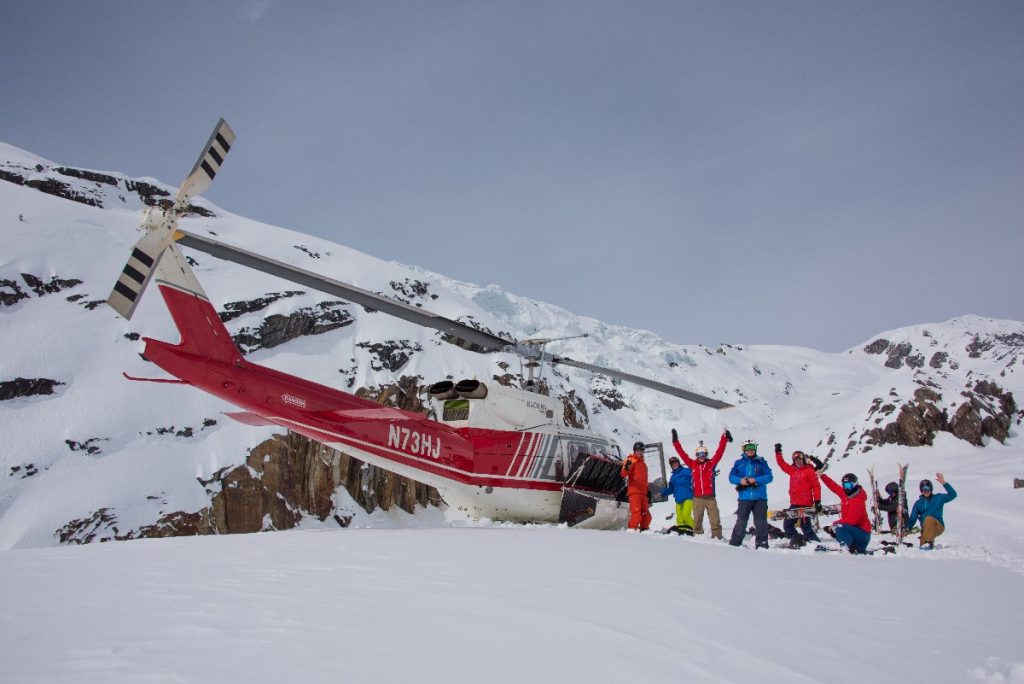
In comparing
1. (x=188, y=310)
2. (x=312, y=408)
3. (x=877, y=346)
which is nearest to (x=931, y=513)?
(x=312, y=408)

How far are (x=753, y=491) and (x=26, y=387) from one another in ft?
132

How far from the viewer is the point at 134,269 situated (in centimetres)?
830

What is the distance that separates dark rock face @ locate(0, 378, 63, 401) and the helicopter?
31169 mm

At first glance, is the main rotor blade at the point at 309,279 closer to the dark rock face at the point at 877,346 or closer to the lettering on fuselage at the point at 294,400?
the lettering on fuselage at the point at 294,400

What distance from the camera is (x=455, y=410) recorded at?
13.0m

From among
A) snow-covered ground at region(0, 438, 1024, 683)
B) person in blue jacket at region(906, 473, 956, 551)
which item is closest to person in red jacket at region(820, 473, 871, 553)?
person in blue jacket at region(906, 473, 956, 551)

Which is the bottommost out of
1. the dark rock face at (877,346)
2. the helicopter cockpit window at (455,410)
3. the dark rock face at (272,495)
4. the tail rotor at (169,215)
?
the dark rock face at (272,495)

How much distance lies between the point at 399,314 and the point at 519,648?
21.8 feet

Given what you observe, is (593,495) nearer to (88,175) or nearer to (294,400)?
(294,400)

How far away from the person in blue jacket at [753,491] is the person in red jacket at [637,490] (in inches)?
103

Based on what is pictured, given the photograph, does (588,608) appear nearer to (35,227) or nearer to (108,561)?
(108,561)

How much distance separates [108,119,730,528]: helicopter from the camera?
27.8 ft

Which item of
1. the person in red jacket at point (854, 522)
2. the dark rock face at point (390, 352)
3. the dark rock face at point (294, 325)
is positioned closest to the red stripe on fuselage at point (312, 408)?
the person in red jacket at point (854, 522)

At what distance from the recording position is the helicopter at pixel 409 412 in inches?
334
